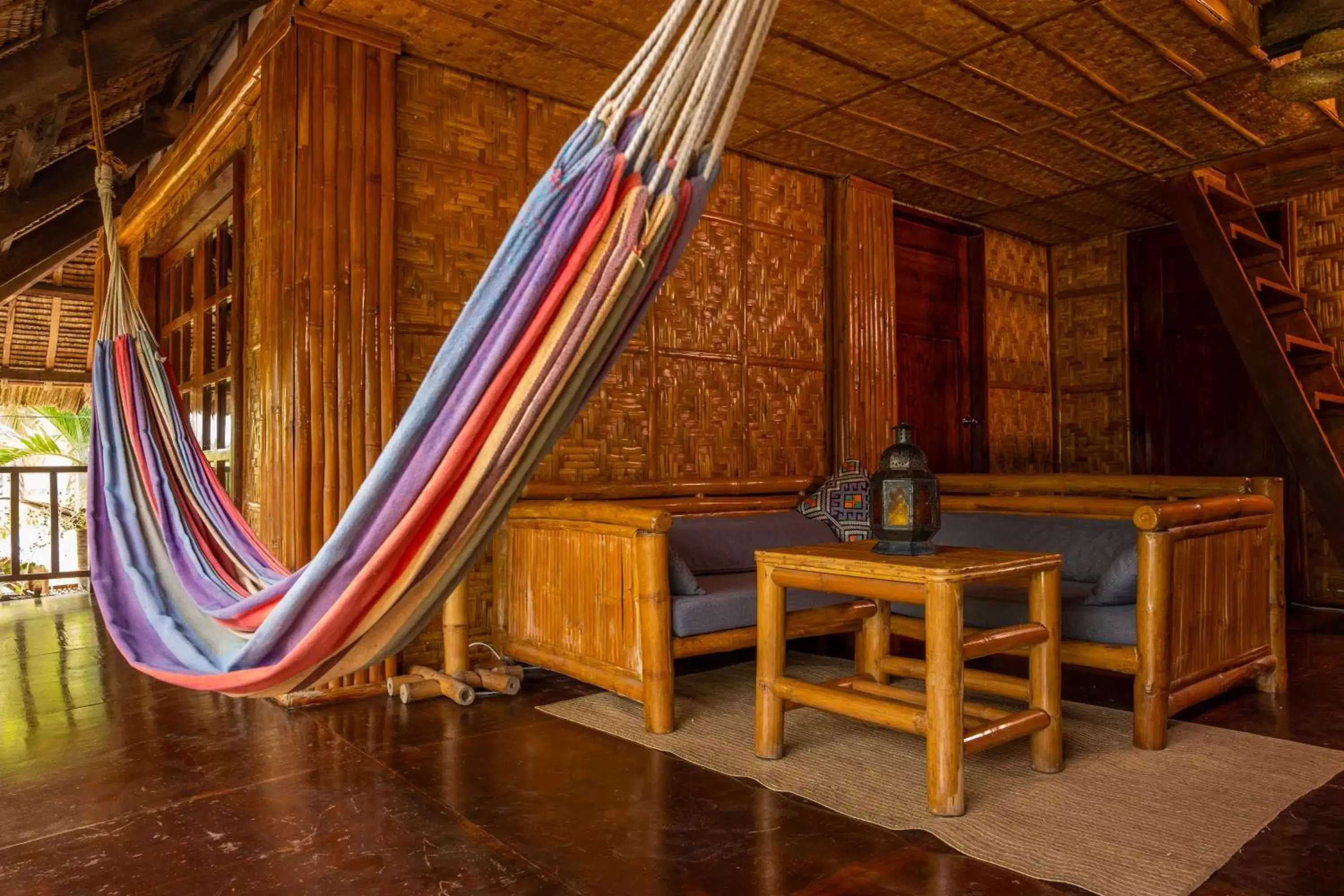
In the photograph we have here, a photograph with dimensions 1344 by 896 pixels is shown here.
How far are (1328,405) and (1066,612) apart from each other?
8.70 feet

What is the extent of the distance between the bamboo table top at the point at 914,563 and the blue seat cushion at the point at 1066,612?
16 centimetres

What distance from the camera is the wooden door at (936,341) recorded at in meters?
5.54

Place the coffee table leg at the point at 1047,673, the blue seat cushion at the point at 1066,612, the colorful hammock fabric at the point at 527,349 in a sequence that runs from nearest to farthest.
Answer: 1. the colorful hammock fabric at the point at 527,349
2. the coffee table leg at the point at 1047,673
3. the blue seat cushion at the point at 1066,612

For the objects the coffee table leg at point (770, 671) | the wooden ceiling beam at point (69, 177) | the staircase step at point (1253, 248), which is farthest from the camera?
the wooden ceiling beam at point (69, 177)

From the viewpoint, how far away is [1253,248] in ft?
16.0

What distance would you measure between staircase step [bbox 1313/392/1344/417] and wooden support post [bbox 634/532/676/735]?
3548 mm

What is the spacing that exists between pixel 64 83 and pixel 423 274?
169 centimetres

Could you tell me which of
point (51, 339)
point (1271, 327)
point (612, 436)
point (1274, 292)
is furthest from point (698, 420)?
point (51, 339)

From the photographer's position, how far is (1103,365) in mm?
6242

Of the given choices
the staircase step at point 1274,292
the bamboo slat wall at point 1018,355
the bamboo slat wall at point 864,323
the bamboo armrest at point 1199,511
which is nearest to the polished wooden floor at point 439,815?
the bamboo armrest at point 1199,511

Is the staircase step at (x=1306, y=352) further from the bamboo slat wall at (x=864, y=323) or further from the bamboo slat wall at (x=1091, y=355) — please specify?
the bamboo slat wall at (x=864, y=323)

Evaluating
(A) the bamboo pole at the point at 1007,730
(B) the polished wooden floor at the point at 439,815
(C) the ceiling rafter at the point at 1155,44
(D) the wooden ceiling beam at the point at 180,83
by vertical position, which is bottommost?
(B) the polished wooden floor at the point at 439,815

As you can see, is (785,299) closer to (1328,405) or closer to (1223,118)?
(1223,118)

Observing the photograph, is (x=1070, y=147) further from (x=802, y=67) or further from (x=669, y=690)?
(x=669, y=690)
